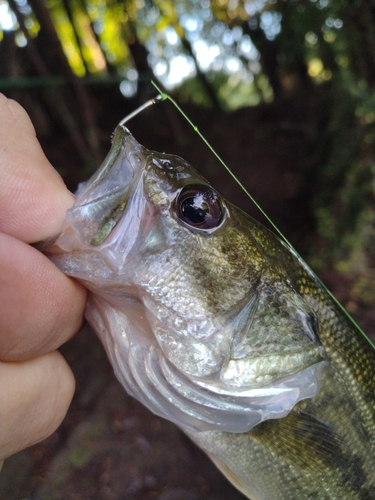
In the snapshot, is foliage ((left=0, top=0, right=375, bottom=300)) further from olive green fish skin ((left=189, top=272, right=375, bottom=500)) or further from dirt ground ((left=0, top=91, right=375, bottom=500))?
olive green fish skin ((left=189, top=272, right=375, bottom=500))

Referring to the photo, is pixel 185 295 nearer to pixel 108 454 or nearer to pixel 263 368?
pixel 263 368

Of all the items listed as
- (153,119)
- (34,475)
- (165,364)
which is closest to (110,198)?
(165,364)

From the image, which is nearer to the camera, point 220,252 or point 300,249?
point 220,252

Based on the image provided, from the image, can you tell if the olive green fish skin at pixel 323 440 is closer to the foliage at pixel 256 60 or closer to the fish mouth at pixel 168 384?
the fish mouth at pixel 168 384

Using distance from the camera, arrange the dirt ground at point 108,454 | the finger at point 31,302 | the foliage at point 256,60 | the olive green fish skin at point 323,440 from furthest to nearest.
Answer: the foliage at point 256,60
the dirt ground at point 108,454
the olive green fish skin at point 323,440
the finger at point 31,302

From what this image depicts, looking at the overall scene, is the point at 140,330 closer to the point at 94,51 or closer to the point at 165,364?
the point at 165,364

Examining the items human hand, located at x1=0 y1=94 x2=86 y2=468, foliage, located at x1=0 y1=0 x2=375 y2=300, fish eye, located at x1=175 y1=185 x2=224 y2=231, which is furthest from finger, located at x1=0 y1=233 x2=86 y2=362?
foliage, located at x1=0 y1=0 x2=375 y2=300

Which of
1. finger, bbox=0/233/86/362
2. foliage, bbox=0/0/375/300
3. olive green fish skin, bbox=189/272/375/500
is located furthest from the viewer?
foliage, bbox=0/0/375/300

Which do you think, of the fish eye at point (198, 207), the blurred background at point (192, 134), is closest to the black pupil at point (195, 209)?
the fish eye at point (198, 207)
